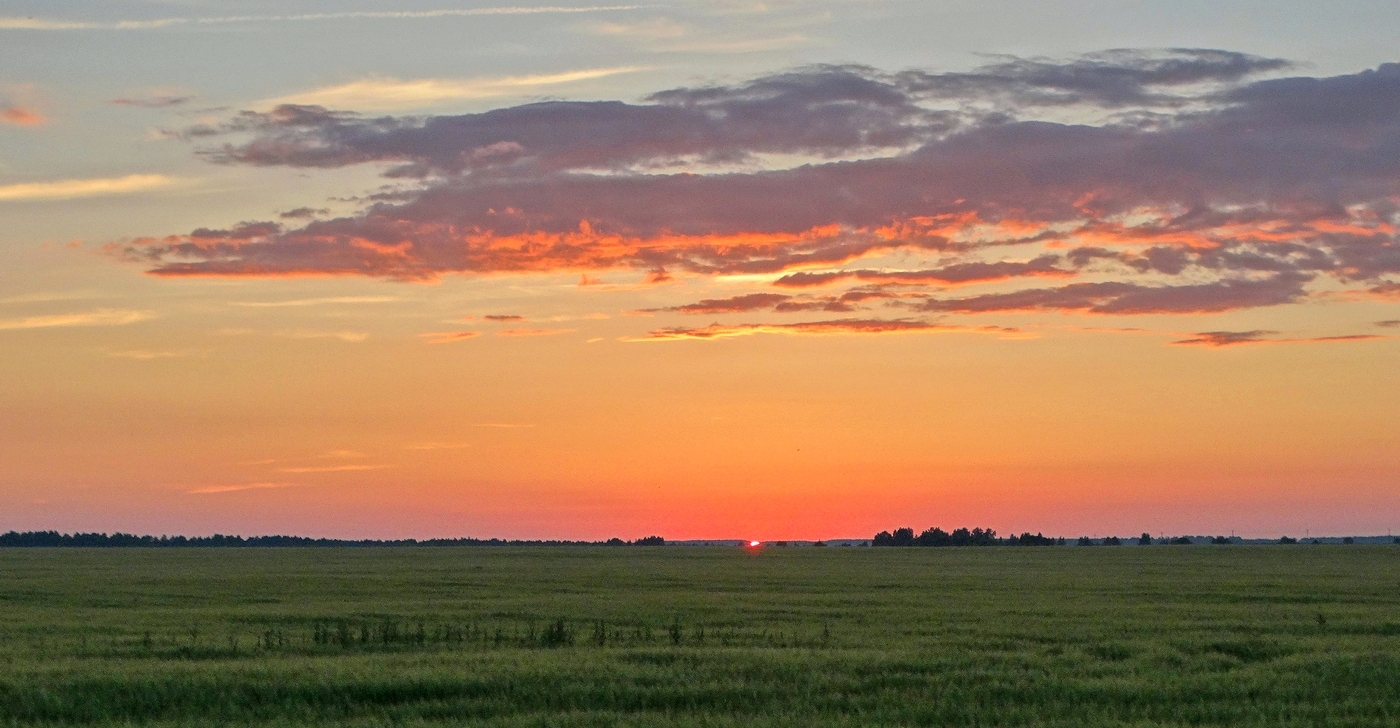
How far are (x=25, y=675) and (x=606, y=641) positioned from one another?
482 inches

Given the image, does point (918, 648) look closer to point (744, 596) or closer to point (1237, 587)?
point (744, 596)

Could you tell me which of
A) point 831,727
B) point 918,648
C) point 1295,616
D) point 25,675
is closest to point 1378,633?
point 1295,616

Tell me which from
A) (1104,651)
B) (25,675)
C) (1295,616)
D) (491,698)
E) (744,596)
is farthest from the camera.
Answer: (744,596)

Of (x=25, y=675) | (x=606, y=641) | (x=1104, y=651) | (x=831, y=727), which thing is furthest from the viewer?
(x=606, y=641)

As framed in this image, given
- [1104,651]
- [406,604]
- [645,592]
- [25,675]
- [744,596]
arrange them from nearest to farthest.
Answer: [25,675], [1104,651], [406,604], [744,596], [645,592]

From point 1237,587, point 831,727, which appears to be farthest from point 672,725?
point 1237,587

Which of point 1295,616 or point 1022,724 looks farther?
point 1295,616

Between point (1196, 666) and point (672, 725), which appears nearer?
point (672, 725)

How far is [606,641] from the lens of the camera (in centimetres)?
2933

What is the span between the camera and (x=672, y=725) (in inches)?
712

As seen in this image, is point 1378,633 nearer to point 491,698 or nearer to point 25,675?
point 491,698

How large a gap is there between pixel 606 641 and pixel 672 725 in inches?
452

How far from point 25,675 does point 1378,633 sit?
32062 mm

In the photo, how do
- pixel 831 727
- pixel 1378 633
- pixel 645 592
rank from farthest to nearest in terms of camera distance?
pixel 645 592, pixel 1378 633, pixel 831 727
